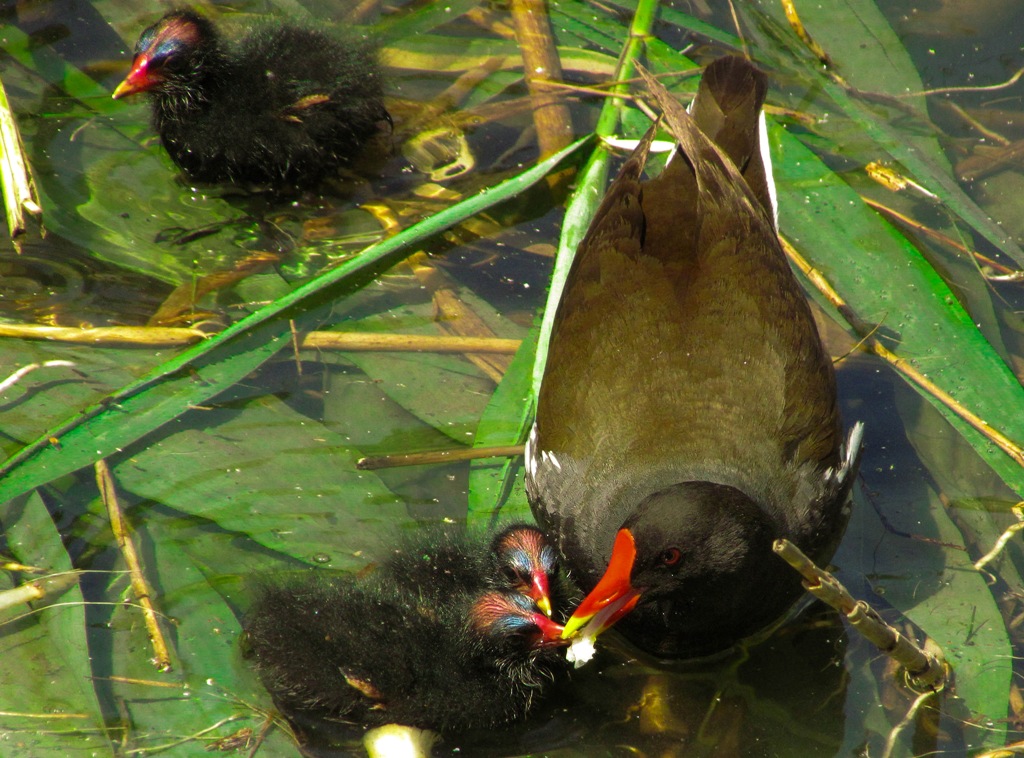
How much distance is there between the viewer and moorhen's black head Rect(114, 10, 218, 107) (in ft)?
16.0

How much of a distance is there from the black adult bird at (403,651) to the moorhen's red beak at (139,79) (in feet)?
8.09

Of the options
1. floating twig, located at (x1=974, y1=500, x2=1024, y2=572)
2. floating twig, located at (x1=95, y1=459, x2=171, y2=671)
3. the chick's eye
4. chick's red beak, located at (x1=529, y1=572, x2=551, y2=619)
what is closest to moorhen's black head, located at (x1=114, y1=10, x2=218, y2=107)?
floating twig, located at (x1=95, y1=459, x2=171, y2=671)

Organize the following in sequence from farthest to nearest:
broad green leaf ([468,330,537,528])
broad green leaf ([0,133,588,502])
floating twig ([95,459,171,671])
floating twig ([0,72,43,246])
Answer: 1. floating twig ([0,72,43,246])
2. broad green leaf ([468,330,537,528])
3. broad green leaf ([0,133,588,502])
4. floating twig ([95,459,171,671])

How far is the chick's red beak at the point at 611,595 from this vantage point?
324cm

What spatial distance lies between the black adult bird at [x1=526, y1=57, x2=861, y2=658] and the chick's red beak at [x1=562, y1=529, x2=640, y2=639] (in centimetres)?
1

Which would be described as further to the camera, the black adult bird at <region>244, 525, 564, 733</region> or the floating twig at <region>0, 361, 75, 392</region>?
the floating twig at <region>0, 361, 75, 392</region>

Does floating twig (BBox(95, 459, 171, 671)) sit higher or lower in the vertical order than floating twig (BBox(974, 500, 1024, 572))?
higher

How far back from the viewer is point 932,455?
4.33 meters

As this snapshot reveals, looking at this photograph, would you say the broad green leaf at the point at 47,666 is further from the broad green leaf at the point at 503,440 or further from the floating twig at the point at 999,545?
the floating twig at the point at 999,545

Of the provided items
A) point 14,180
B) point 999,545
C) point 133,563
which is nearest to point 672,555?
point 999,545

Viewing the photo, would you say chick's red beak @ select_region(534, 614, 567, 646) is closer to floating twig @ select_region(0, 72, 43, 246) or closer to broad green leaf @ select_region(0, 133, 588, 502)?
broad green leaf @ select_region(0, 133, 588, 502)

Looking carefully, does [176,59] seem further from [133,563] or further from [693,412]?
[693,412]

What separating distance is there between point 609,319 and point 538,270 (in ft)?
3.71

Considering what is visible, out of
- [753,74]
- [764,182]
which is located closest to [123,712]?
[764,182]
